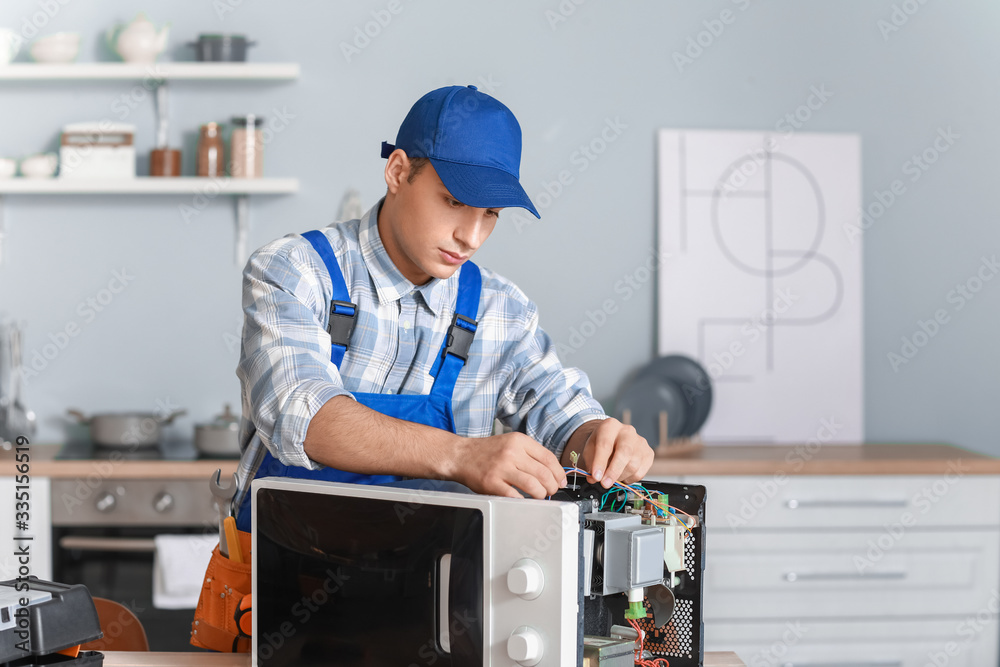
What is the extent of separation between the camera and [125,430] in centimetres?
262

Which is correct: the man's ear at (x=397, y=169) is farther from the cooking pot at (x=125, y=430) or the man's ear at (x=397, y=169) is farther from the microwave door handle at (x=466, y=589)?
the cooking pot at (x=125, y=430)

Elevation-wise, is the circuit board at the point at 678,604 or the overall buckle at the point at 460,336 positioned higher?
the overall buckle at the point at 460,336

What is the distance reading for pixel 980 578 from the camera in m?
2.57

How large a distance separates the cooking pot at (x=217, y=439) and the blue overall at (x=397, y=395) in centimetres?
137

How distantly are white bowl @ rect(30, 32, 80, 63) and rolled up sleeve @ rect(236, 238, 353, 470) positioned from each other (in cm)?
191

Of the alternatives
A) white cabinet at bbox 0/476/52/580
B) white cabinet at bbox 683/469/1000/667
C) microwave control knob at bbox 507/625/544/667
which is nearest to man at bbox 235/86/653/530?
microwave control knob at bbox 507/625/544/667

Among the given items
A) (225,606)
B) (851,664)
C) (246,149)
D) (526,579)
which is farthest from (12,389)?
(851,664)

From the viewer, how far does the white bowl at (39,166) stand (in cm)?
273

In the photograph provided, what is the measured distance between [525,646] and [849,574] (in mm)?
1947

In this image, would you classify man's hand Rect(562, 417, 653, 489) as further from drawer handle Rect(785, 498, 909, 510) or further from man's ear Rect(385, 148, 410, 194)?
drawer handle Rect(785, 498, 909, 510)

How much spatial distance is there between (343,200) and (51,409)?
3.54 feet

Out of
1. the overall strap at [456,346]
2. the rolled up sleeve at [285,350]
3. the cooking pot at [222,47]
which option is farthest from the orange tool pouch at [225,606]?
the cooking pot at [222,47]

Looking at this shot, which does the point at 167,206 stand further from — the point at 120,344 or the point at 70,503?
the point at 70,503

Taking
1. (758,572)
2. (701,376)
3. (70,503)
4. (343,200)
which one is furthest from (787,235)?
(70,503)
